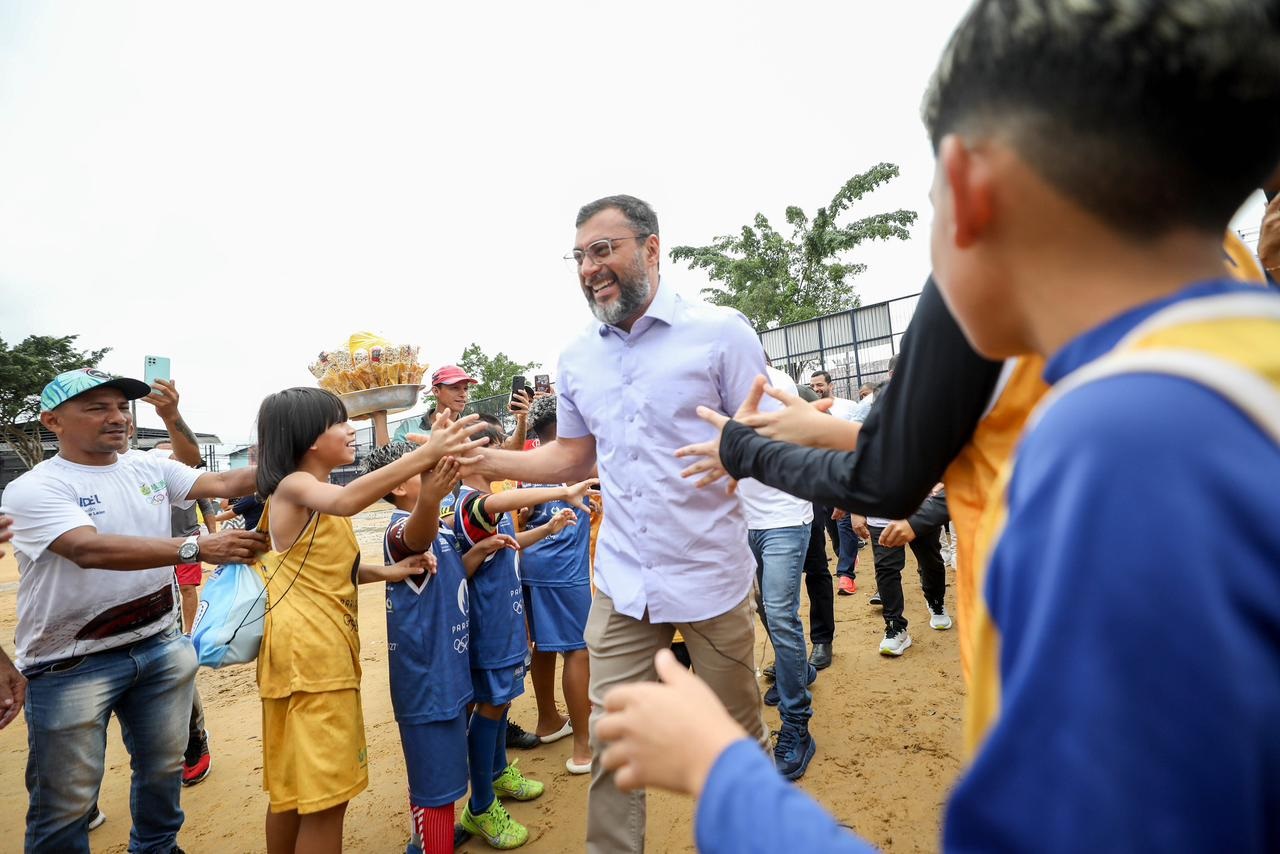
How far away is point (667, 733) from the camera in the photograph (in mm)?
792

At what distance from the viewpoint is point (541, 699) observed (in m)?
4.47

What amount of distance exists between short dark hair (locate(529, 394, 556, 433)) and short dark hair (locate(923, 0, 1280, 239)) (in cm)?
406

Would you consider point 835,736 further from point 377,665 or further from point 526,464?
point 377,665

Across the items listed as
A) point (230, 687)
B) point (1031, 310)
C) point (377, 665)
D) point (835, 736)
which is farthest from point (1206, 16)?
point (230, 687)

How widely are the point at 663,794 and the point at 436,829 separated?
123 centimetres

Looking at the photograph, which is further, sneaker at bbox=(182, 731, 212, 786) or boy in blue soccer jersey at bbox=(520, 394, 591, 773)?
sneaker at bbox=(182, 731, 212, 786)

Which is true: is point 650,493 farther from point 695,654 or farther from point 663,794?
point 663,794

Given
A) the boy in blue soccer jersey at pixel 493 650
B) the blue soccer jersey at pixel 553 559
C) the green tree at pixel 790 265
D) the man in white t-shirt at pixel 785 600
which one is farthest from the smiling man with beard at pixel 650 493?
the green tree at pixel 790 265

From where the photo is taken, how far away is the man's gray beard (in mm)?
2762

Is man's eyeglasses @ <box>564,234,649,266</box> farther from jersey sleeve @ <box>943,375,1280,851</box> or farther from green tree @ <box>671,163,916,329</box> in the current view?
green tree @ <box>671,163,916,329</box>

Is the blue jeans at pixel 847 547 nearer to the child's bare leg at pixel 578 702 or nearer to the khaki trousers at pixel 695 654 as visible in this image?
the child's bare leg at pixel 578 702

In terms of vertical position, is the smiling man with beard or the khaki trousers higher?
the smiling man with beard

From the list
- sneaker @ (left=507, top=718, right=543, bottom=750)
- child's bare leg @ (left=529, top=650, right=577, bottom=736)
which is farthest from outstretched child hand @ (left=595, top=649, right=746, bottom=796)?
sneaker @ (left=507, top=718, right=543, bottom=750)

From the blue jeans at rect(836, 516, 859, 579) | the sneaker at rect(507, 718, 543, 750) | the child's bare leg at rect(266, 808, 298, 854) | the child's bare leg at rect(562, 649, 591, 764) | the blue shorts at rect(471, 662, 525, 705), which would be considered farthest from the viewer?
the blue jeans at rect(836, 516, 859, 579)
